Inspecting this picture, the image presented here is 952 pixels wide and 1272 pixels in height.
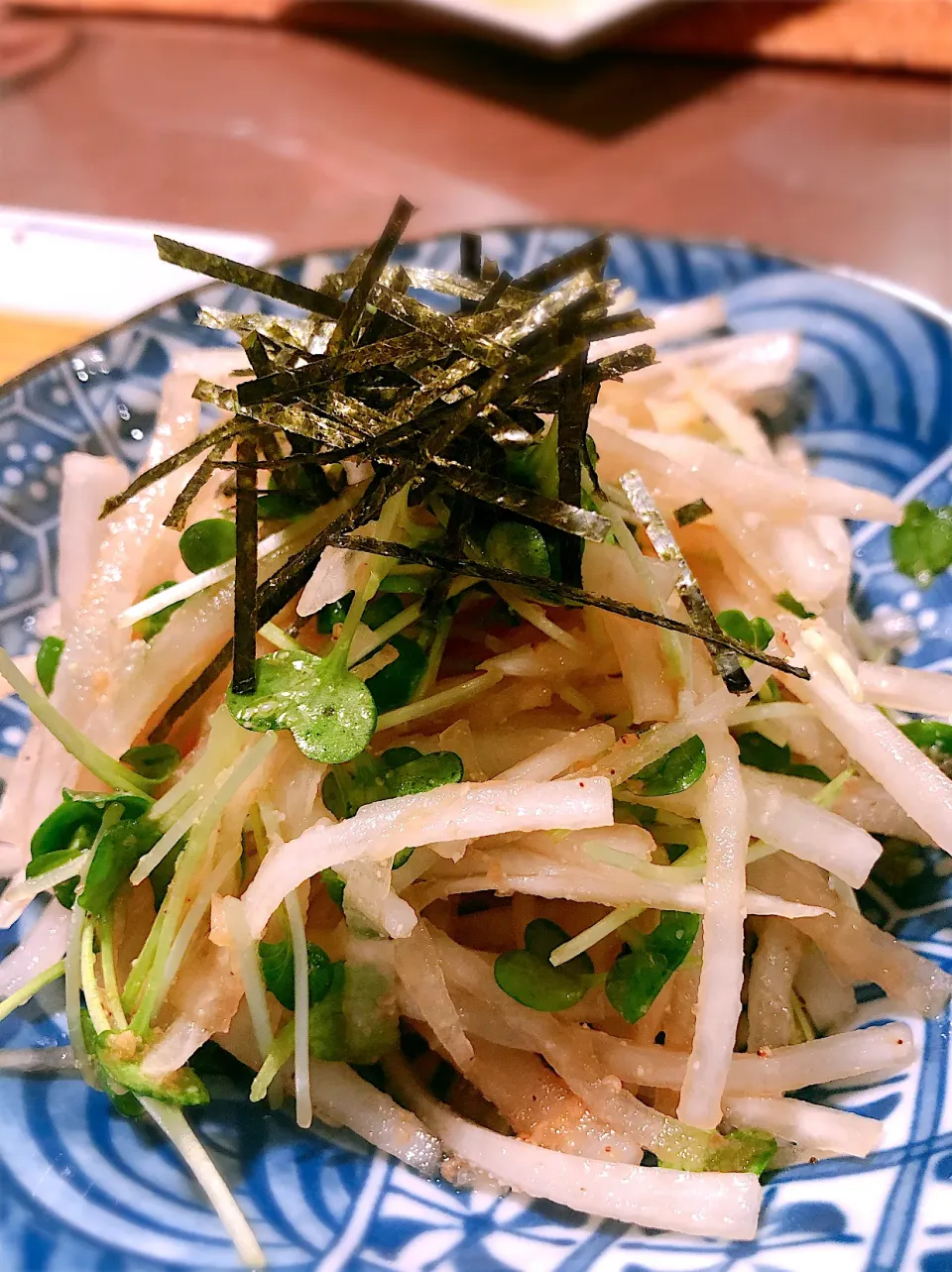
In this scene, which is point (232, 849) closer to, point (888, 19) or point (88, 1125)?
point (88, 1125)

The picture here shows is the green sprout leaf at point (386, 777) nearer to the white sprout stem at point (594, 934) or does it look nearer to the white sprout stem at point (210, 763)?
the white sprout stem at point (210, 763)

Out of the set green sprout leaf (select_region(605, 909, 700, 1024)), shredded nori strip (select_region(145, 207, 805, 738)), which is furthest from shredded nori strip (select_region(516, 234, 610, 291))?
green sprout leaf (select_region(605, 909, 700, 1024))

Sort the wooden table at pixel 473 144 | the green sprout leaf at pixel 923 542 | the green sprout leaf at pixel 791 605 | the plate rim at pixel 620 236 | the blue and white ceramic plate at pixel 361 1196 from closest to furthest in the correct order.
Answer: the blue and white ceramic plate at pixel 361 1196
the green sprout leaf at pixel 791 605
the green sprout leaf at pixel 923 542
the plate rim at pixel 620 236
the wooden table at pixel 473 144

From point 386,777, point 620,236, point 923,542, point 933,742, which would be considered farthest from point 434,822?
point 620,236

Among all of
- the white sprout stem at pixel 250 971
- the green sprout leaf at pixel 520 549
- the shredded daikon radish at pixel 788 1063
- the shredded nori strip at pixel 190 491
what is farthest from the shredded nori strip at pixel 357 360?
the shredded daikon radish at pixel 788 1063

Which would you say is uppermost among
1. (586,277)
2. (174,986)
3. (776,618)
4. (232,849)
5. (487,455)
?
(586,277)

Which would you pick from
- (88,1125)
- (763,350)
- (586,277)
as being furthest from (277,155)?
(88,1125)
